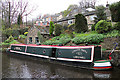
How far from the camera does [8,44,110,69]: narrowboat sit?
6642mm

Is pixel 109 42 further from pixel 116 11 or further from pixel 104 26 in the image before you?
pixel 116 11

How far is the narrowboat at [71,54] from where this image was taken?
6.64 m

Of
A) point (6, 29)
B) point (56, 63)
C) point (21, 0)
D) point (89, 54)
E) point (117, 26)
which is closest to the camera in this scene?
point (89, 54)

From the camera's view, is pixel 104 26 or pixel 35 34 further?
pixel 35 34

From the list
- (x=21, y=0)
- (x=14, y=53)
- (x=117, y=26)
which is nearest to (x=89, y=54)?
(x=117, y=26)

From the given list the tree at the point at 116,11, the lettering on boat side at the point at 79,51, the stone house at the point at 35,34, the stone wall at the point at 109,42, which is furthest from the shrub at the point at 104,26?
the stone house at the point at 35,34

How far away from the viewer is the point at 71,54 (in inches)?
294

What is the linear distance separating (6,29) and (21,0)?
8.75m

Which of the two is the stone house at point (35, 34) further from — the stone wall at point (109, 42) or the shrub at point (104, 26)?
the stone wall at point (109, 42)

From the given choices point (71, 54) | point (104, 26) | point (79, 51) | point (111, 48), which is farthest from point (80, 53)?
point (104, 26)

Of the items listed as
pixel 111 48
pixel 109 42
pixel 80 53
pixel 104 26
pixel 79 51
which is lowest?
pixel 80 53

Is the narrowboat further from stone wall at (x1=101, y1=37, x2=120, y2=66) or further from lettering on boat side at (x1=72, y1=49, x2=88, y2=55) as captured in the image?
stone wall at (x1=101, y1=37, x2=120, y2=66)

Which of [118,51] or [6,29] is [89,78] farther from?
[6,29]

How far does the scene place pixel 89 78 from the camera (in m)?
5.41
